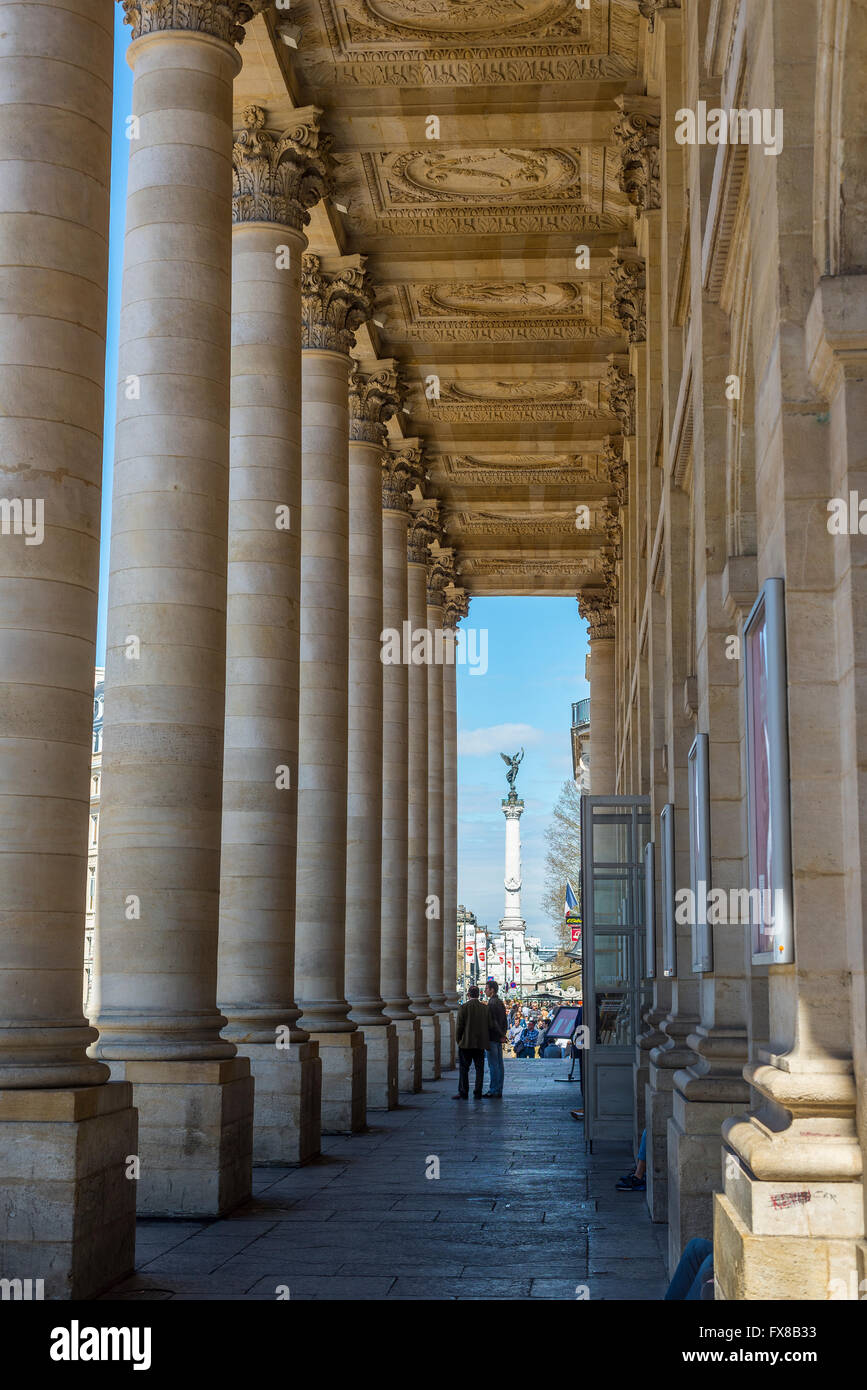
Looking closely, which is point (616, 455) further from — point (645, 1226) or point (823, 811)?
point (823, 811)

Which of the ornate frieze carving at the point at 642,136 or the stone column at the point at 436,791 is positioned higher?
the ornate frieze carving at the point at 642,136

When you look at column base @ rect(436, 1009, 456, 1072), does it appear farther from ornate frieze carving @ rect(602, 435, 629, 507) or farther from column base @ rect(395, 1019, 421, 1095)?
ornate frieze carving @ rect(602, 435, 629, 507)

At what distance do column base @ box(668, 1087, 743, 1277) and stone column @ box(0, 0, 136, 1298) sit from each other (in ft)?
16.2

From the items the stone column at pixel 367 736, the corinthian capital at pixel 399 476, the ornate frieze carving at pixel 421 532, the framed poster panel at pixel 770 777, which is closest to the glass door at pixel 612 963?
the stone column at pixel 367 736

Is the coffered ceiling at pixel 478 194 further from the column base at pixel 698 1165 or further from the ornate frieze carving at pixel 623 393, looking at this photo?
the column base at pixel 698 1165

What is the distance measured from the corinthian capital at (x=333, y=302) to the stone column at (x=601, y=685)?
29142mm

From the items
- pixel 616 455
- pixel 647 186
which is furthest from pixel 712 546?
pixel 616 455

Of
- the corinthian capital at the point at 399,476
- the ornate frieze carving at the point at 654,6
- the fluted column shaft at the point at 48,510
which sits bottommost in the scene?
the fluted column shaft at the point at 48,510

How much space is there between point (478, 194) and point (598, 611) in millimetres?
31923

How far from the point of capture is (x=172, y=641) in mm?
18391

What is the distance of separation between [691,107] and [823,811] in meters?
12.0

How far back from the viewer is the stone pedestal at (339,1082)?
2788 cm

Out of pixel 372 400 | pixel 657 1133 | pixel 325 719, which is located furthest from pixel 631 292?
pixel 657 1133

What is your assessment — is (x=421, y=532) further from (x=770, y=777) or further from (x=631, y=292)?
(x=770, y=777)
